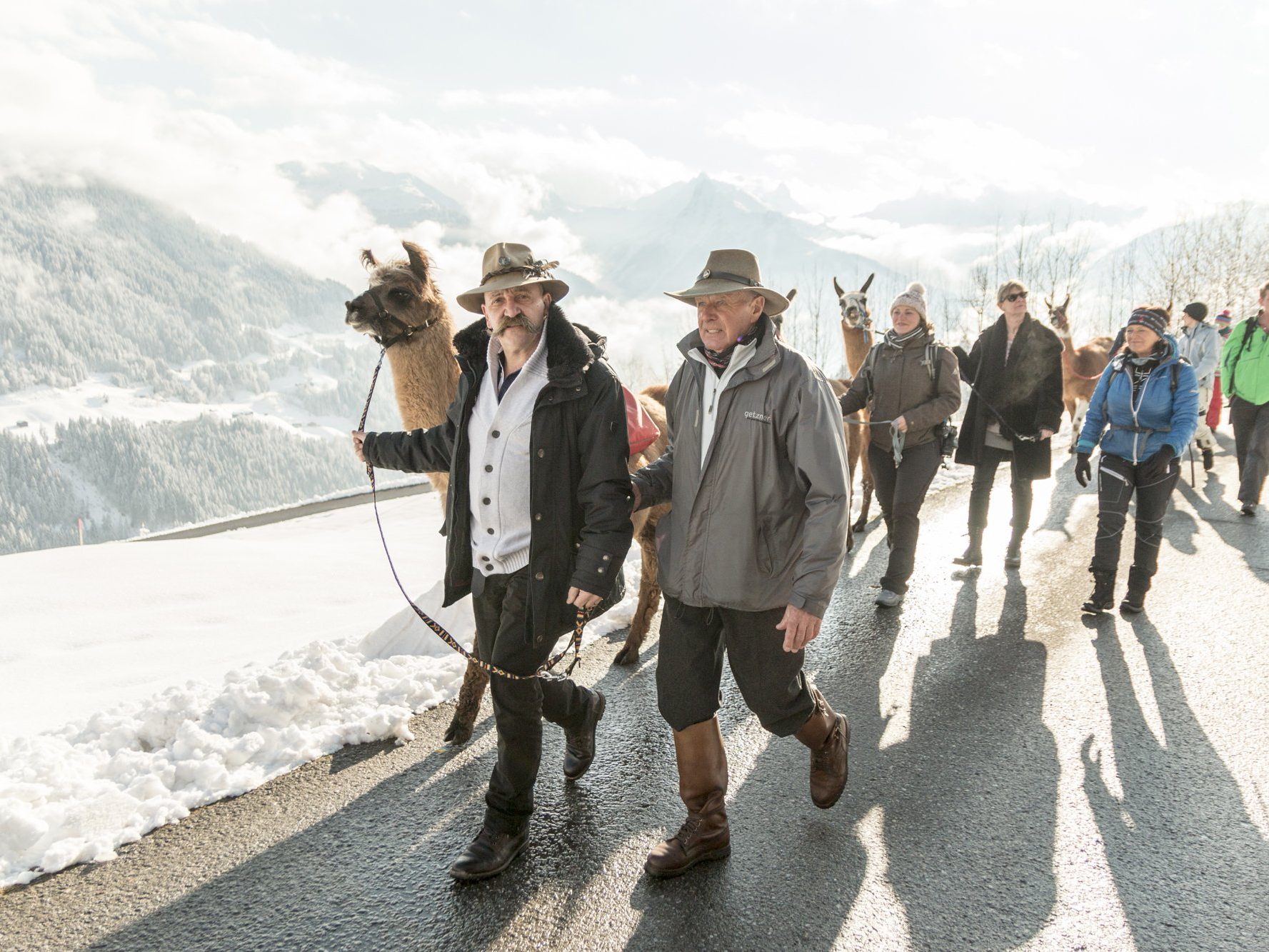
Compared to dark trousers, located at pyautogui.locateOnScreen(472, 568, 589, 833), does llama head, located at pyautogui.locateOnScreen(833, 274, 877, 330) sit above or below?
above

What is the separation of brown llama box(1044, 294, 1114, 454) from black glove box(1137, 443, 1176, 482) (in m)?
7.47

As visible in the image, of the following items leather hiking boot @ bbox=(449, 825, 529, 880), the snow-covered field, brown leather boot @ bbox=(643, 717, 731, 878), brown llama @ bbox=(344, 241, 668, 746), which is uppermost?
brown llama @ bbox=(344, 241, 668, 746)

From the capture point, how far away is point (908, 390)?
5.55 m

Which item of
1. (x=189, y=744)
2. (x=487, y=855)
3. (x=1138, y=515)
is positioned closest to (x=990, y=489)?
(x=1138, y=515)

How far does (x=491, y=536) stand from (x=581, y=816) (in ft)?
3.85

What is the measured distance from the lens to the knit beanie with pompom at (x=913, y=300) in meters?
5.48

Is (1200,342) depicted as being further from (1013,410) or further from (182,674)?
(182,674)

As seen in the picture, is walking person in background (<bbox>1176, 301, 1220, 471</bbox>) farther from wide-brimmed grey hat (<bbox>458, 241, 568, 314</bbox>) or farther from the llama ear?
wide-brimmed grey hat (<bbox>458, 241, 568, 314</bbox>)

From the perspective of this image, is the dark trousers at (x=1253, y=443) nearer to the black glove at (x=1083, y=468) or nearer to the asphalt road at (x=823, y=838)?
the black glove at (x=1083, y=468)

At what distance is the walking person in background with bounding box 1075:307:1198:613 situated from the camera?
199 inches

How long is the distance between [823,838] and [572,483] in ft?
5.14

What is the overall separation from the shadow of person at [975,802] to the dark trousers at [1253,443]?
4552 millimetres

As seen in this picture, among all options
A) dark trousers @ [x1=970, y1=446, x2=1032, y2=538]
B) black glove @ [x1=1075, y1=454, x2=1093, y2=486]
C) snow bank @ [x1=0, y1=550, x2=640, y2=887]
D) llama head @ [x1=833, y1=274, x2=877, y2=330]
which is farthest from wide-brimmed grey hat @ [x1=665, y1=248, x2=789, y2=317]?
llama head @ [x1=833, y1=274, x2=877, y2=330]

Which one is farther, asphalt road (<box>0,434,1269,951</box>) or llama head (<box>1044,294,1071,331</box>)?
llama head (<box>1044,294,1071,331</box>)
